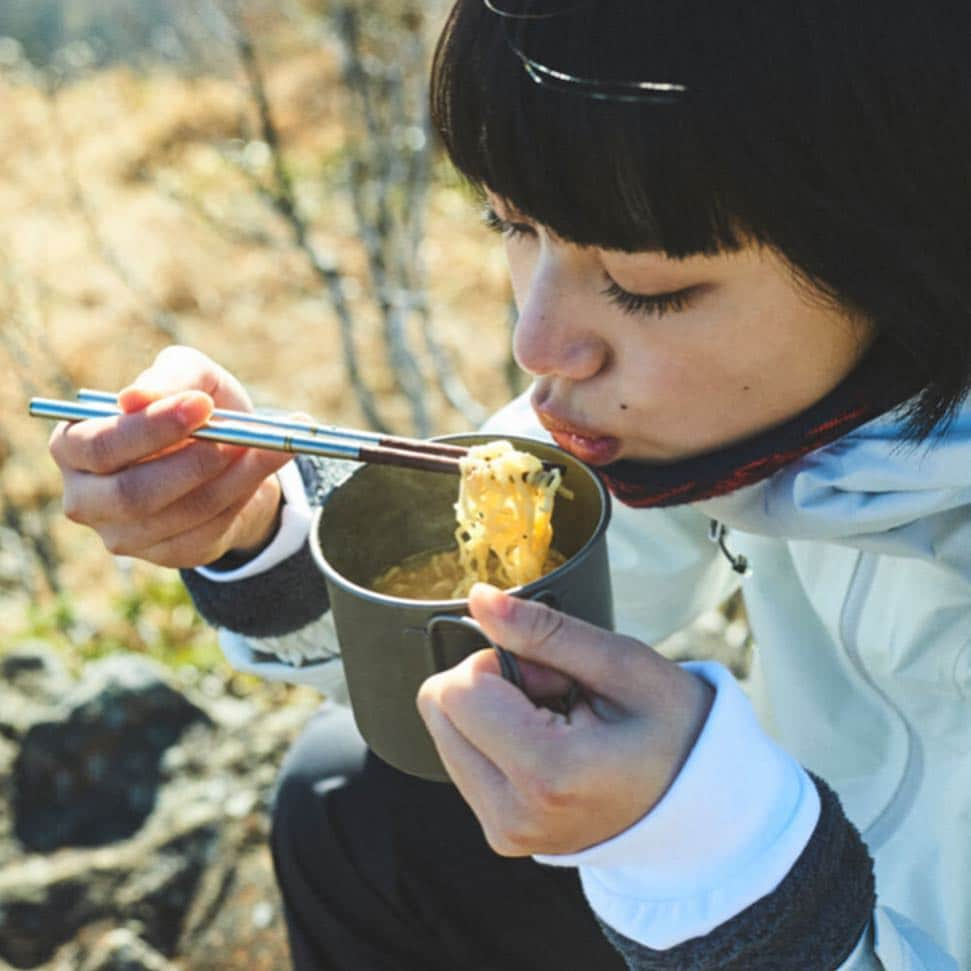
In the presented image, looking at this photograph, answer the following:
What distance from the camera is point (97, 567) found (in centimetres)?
595

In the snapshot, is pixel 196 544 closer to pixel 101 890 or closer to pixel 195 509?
pixel 195 509

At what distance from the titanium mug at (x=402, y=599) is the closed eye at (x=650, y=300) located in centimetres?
23

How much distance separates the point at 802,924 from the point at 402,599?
57cm

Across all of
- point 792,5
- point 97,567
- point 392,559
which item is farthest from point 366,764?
point 97,567

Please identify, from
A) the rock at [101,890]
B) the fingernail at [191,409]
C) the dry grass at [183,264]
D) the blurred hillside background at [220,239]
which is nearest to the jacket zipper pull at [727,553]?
the fingernail at [191,409]

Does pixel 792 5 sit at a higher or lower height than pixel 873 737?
higher

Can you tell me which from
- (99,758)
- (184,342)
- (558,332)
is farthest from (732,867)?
(184,342)

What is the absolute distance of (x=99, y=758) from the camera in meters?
2.81

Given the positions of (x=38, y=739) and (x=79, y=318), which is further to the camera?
(x=79, y=318)

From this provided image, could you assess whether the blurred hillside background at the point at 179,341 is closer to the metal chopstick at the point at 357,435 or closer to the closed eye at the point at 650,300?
the metal chopstick at the point at 357,435

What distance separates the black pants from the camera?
1.87 metres

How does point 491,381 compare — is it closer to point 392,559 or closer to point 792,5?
point 392,559

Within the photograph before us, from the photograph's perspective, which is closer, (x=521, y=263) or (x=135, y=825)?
(x=521, y=263)

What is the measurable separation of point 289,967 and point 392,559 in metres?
1.17
